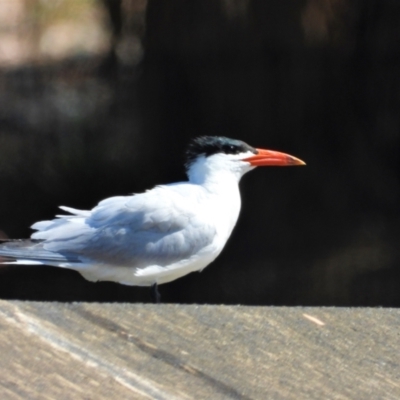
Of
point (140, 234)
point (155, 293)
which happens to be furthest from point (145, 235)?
point (155, 293)

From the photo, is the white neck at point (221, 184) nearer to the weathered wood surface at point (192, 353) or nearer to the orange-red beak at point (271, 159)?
the orange-red beak at point (271, 159)

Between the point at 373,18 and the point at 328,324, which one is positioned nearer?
the point at 328,324

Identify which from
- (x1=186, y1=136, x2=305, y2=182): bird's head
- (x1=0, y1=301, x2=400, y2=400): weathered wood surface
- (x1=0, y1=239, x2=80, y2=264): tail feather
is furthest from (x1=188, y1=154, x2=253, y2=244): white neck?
(x1=0, y1=301, x2=400, y2=400): weathered wood surface

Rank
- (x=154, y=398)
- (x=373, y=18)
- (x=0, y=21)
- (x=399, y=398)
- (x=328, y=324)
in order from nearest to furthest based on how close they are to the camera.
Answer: (x=154, y=398) < (x=399, y=398) < (x=328, y=324) < (x=373, y=18) < (x=0, y=21)

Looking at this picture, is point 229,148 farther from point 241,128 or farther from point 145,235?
point 241,128

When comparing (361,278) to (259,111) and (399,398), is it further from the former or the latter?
(399,398)

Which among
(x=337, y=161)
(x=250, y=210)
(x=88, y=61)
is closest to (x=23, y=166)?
(x=88, y=61)

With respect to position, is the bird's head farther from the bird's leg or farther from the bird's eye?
the bird's leg
